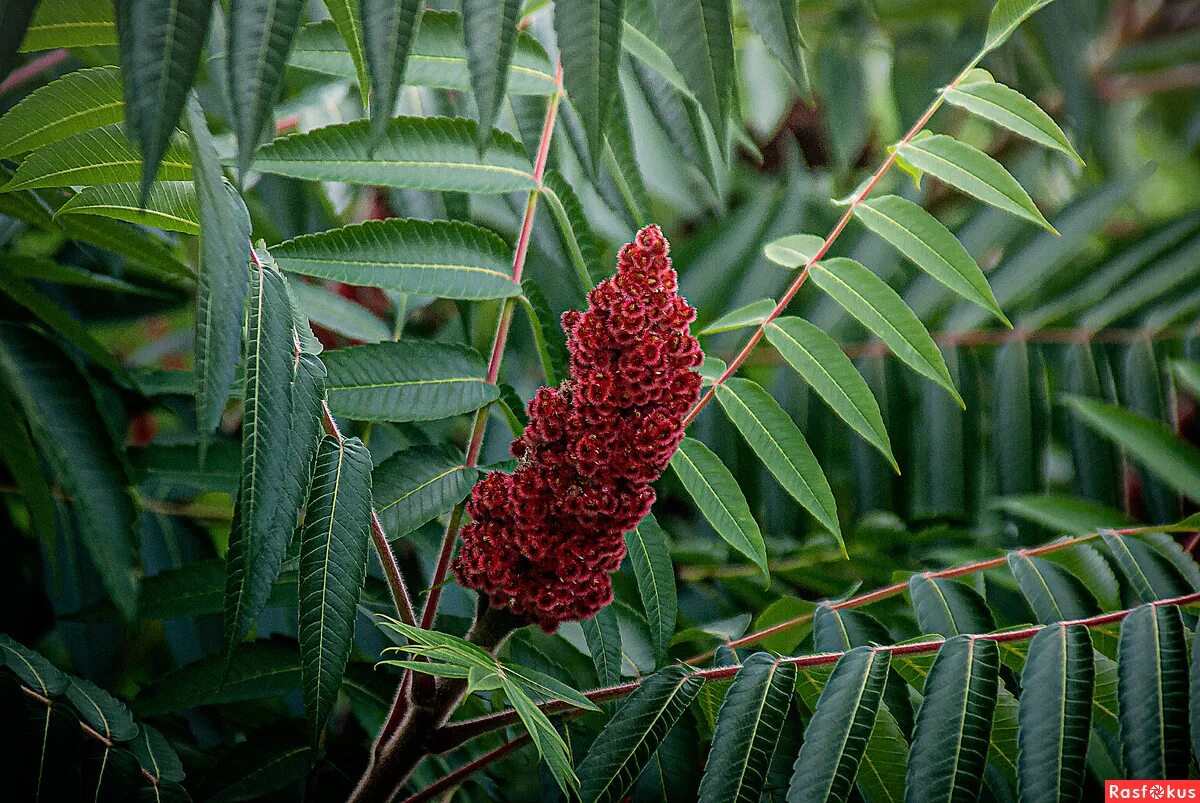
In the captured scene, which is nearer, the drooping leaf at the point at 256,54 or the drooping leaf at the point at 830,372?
the drooping leaf at the point at 256,54

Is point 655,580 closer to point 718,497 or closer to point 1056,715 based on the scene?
point 718,497

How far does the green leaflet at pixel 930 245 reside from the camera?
118 cm

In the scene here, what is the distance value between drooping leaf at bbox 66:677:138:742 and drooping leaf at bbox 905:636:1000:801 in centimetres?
81

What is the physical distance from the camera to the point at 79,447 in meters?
1.16

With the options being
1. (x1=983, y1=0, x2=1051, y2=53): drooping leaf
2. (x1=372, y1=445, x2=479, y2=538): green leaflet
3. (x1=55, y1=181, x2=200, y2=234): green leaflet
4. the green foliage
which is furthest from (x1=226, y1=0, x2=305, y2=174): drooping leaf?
(x1=983, y1=0, x2=1051, y2=53): drooping leaf

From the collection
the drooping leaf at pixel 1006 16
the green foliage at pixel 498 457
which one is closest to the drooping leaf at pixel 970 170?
the green foliage at pixel 498 457

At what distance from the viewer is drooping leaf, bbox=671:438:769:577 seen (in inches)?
47.0

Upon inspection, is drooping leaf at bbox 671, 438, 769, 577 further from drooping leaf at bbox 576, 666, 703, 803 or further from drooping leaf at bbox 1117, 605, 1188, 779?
drooping leaf at bbox 1117, 605, 1188, 779

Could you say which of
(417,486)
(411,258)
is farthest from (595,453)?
(411,258)

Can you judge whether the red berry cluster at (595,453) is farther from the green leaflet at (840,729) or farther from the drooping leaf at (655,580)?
the green leaflet at (840,729)

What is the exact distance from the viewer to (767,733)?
3.34 ft

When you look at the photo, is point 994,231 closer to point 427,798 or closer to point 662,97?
point 662,97

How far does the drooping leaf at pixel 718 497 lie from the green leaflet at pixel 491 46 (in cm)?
55

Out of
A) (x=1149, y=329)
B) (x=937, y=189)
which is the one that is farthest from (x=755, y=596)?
(x=937, y=189)
